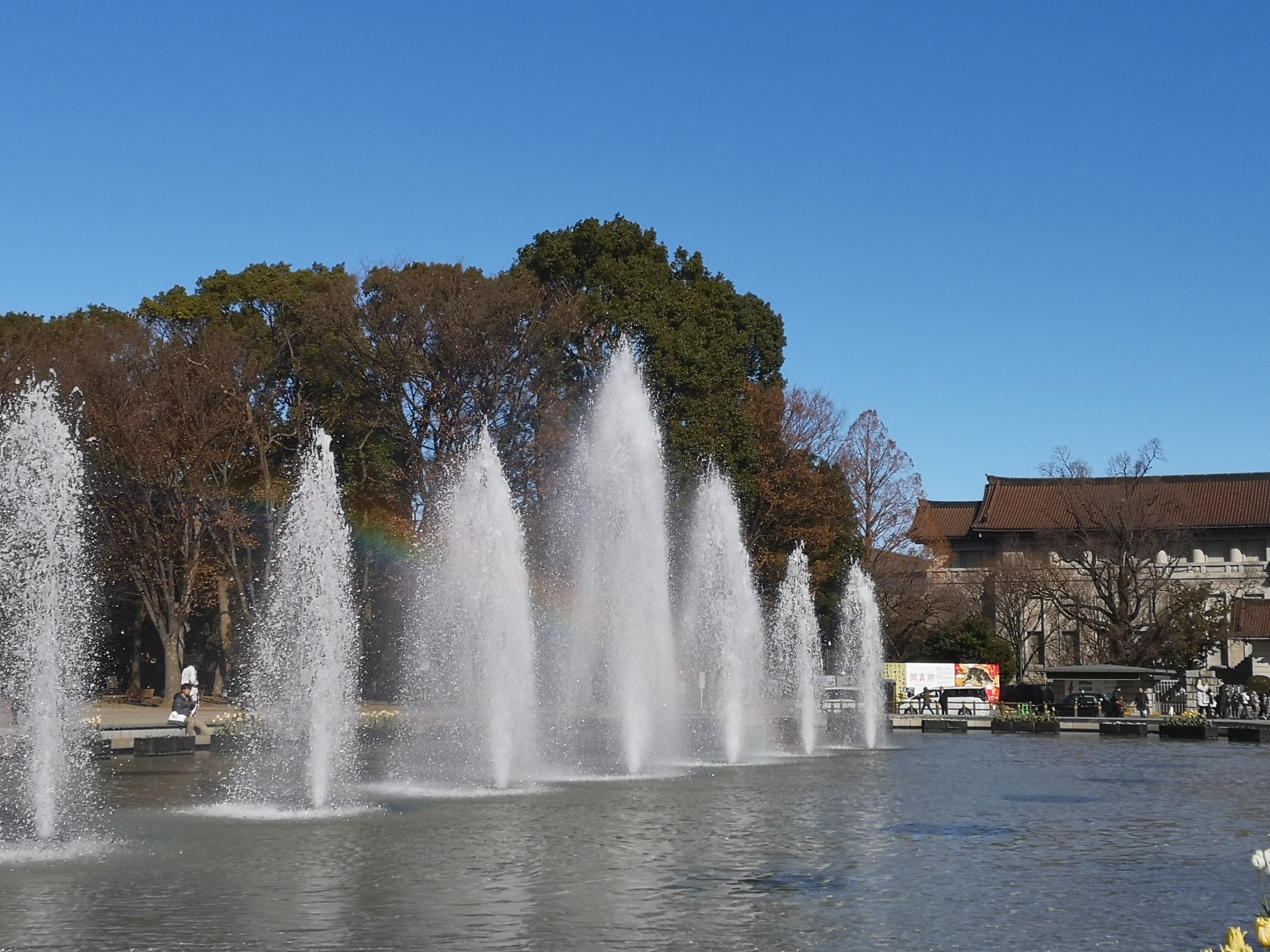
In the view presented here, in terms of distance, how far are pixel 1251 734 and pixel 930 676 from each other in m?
20.0

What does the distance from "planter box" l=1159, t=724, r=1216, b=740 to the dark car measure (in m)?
9.46

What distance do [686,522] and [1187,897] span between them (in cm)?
3025

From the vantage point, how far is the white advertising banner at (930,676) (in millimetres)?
54438

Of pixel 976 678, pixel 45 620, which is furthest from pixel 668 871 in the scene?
pixel 976 678

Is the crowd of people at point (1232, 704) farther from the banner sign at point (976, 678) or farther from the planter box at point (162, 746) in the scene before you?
the planter box at point (162, 746)

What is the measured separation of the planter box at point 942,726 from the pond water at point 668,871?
1730 cm

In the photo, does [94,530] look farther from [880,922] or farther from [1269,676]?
[1269,676]

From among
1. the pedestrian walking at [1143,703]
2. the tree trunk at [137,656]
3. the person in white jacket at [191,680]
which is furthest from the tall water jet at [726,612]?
the tree trunk at [137,656]

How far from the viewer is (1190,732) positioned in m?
37.3

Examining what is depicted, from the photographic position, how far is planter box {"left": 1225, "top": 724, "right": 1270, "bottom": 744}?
35.2 m

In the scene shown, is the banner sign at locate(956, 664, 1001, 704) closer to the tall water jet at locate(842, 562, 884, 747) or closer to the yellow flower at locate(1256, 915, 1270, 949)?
the tall water jet at locate(842, 562, 884, 747)

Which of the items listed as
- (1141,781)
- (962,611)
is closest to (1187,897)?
(1141,781)

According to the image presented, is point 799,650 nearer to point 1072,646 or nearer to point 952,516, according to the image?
point 1072,646

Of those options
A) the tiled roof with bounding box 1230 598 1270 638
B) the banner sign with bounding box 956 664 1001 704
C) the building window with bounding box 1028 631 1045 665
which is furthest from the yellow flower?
the tiled roof with bounding box 1230 598 1270 638
